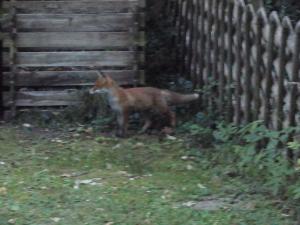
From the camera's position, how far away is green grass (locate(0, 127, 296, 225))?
226 inches

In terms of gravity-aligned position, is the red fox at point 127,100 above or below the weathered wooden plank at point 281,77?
Answer: below

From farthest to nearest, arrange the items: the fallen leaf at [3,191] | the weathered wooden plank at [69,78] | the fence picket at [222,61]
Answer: the weathered wooden plank at [69,78] < the fence picket at [222,61] < the fallen leaf at [3,191]

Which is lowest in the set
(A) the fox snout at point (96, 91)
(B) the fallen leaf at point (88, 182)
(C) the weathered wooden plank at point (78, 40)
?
(B) the fallen leaf at point (88, 182)

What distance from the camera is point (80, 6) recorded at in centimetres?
892

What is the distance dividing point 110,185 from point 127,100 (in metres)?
1.88

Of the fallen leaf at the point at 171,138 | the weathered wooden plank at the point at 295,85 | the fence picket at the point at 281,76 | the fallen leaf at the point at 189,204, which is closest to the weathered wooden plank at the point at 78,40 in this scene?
the fallen leaf at the point at 171,138

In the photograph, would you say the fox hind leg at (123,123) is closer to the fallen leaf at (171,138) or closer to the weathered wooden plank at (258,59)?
the fallen leaf at (171,138)

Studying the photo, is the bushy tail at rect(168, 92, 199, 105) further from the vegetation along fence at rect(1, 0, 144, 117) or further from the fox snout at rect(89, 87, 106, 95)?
the fox snout at rect(89, 87, 106, 95)

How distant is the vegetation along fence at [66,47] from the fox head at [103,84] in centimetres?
57

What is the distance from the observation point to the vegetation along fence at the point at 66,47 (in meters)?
8.77

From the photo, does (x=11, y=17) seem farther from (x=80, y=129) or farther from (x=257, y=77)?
(x=257, y=77)

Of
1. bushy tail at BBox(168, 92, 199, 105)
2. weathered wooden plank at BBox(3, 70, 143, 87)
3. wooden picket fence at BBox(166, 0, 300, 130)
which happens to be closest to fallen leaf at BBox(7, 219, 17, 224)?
wooden picket fence at BBox(166, 0, 300, 130)

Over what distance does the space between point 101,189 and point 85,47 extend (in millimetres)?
2888

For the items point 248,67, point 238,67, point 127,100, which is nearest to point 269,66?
point 248,67
